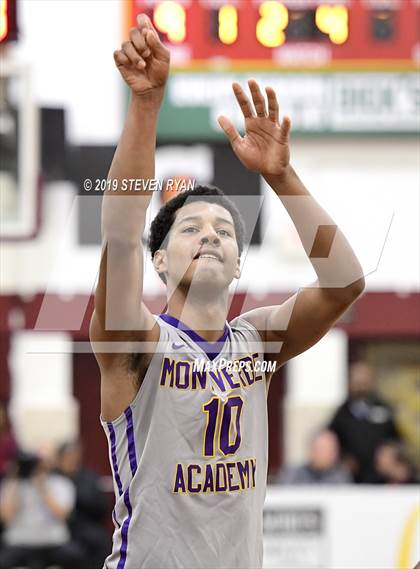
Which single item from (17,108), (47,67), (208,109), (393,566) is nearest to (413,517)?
(393,566)

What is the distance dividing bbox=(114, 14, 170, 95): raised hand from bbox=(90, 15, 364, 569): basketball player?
47mm

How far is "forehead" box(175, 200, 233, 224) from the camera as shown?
3.48 meters

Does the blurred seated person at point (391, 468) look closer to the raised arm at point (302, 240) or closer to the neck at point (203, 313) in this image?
the raised arm at point (302, 240)

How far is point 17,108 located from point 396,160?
4896mm

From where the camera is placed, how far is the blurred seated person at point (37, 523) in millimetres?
8266

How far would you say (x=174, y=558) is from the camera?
3.27 m

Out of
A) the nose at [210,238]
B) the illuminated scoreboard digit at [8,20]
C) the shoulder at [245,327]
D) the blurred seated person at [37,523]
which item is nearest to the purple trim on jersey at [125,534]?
the shoulder at [245,327]

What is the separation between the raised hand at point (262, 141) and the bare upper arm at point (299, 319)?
41 cm

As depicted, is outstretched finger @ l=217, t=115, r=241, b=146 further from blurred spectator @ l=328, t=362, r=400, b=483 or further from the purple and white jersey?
blurred spectator @ l=328, t=362, r=400, b=483

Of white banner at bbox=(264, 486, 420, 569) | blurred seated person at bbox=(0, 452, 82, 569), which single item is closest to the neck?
white banner at bbox=(264, 486, 420, 569)

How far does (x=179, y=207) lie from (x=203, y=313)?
306mm

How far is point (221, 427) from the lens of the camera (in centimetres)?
334

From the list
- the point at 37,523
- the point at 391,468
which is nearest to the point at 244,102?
the point at 37,523

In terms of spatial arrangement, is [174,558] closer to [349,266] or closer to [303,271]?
[349,266]
